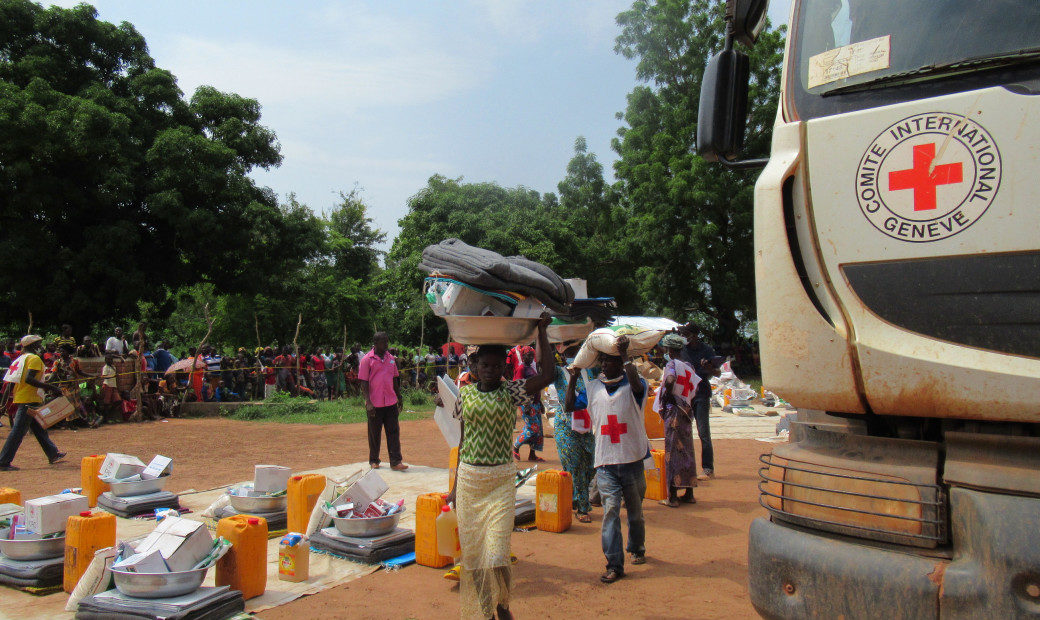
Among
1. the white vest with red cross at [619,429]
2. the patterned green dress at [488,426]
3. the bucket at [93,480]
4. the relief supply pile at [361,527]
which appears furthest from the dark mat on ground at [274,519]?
the white vest with red cross at [619,429]

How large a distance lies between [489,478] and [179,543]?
1928 mm

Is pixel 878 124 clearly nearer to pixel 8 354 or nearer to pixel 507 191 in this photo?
pixel 8 354

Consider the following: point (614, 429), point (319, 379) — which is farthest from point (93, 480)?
point (319, 379)

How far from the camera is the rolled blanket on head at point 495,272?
4242mm

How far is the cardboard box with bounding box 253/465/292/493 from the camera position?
6.75 metres

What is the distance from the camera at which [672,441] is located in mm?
7891

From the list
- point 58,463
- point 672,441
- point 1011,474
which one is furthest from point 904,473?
point 58,463

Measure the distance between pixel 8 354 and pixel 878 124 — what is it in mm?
18261

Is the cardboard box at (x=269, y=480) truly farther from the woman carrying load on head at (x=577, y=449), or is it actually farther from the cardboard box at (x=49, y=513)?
the woman carrying load on head at (x=577, y=449)

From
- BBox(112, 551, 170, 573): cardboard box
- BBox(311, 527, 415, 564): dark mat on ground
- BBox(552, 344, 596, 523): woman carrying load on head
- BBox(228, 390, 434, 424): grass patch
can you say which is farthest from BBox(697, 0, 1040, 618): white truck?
BBox(228, 390, 434, 424): grass patch

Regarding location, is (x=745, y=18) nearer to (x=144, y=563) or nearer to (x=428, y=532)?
(x=428, y=532)

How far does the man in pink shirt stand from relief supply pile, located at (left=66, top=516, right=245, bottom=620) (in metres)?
4.95

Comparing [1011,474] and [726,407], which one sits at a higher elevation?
[1011,474]

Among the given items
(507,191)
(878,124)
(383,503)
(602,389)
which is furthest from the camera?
(507,191)
